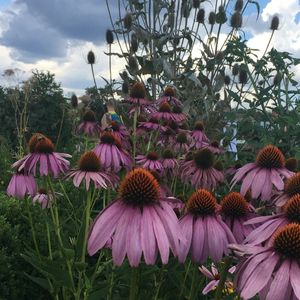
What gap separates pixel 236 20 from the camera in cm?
480

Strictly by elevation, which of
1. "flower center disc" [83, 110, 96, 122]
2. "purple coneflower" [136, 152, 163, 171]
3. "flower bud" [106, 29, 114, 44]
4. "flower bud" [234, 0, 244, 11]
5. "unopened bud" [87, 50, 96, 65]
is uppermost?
"flower bud" [234, 0, 244, 11]

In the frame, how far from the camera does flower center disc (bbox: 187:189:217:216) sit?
128 cm

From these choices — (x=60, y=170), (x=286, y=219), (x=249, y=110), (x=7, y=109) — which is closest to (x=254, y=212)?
(x=286, y=219)

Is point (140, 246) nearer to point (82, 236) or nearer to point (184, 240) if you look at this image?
point (184, 240)

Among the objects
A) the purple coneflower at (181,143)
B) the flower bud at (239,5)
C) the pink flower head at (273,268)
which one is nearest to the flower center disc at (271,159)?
the pink flower head at (273,268)

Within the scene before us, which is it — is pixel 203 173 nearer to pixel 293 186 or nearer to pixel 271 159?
pixel 271 159

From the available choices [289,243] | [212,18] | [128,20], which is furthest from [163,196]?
[212,18]

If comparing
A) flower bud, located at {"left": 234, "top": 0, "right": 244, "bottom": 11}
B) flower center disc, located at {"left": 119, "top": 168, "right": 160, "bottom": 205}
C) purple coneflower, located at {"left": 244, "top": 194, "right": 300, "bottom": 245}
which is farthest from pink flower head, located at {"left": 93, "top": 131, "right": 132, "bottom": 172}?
flower bud, located at {"left": 234, "top": 0, "right": 244, "bottom": 11}

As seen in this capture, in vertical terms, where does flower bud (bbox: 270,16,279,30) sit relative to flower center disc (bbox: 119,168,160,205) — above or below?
above

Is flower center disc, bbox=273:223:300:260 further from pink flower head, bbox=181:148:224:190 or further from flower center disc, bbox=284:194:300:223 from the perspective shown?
pink flower head, bbox=181:148:224:190

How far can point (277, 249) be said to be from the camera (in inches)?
39.6

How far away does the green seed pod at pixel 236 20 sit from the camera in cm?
480

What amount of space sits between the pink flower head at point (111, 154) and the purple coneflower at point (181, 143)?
2.45 ft

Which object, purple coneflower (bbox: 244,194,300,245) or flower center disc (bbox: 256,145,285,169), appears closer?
purple coneflower (bbox: 244,194,300,245)
